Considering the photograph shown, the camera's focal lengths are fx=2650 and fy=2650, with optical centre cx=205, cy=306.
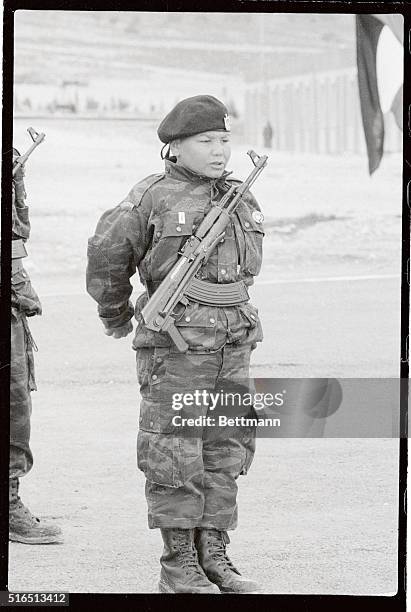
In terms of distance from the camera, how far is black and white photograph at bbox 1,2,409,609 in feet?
31.9

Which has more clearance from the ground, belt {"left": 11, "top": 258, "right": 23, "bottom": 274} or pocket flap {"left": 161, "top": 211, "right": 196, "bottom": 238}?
pocket flap {"left": 161, "top": 211, "right": 196, "bottom": 238}

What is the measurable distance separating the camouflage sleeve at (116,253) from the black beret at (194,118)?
0.27 m

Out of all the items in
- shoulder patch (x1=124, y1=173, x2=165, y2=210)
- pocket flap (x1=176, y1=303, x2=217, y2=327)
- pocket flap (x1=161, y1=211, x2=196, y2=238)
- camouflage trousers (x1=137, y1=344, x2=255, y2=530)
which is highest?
shoulder patch (x1=124, y1=173, x2=165, y2=210)

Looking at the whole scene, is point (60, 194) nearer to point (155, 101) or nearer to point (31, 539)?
point (155, 101)

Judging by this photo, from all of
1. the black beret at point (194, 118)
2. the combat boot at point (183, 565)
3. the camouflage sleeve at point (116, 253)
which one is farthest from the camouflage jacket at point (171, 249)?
the combat boot at point (183, 565)

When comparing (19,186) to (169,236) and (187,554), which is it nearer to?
(169,236)

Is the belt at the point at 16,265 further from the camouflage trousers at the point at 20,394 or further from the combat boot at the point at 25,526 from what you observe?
the combat boot at the point at 25,526

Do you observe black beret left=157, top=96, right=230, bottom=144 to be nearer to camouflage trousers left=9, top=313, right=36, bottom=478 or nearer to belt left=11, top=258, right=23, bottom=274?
belt left=11, top=258, right=23, bottom=274

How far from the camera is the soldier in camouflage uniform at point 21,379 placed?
32.1 ft

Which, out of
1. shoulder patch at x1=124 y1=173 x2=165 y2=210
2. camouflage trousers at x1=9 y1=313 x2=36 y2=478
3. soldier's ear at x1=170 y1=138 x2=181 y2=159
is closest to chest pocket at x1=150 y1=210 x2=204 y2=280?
shoulder patch at x1=124 y1=173 x2=165 y2=210

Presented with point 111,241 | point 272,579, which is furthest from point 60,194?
point 272,579

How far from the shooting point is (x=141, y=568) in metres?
9.84

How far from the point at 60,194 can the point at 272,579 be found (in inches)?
64.1

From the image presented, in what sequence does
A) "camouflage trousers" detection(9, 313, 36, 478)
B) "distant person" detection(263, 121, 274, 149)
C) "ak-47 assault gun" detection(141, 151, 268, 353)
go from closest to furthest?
1. "ak-47 assault gun" detection(141, 151, 268, 353)
2. "distant person" detection(263, 121, 274, 149)
3. "camouflage trousers" detection(9, 313, 36, 478)
